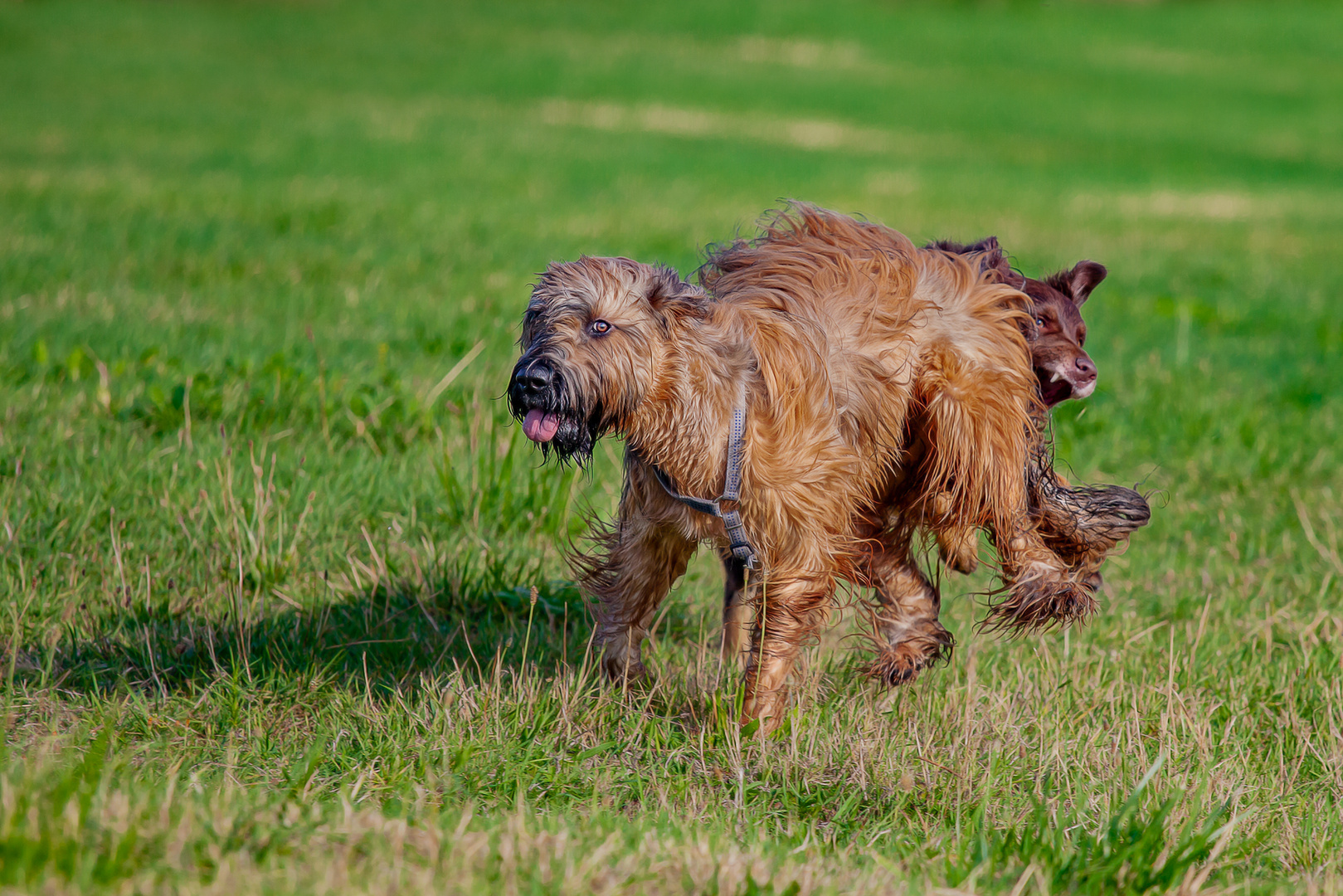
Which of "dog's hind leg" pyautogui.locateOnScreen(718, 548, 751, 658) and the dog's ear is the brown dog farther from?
the dog's ear

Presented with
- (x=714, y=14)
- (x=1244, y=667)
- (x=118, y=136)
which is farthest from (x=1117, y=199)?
(x=714, y=14)

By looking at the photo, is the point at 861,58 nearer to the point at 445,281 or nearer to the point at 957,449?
the point at 445,281

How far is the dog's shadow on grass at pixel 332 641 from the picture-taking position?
4031 millimetres

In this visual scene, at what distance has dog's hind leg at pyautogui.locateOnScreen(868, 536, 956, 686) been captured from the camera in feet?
14.1

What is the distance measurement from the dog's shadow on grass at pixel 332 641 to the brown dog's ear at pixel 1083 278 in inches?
84.5

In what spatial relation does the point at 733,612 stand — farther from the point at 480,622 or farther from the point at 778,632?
the point at 480,622

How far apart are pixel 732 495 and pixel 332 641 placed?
1.70 metres

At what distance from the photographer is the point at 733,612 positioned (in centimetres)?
440

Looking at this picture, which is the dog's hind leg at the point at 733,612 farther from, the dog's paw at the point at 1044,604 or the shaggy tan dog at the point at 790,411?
the dog's paw at the point at 1044,604

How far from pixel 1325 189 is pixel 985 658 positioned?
23521 mm

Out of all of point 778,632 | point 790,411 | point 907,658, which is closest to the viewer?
point 790,411

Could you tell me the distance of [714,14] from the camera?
4622 centimetres

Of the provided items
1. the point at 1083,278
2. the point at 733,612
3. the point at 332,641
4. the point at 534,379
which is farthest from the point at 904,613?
the point at 332,641

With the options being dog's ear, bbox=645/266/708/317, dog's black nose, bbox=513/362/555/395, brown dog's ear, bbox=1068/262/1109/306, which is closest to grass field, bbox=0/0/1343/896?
brown dog's ear, bbox=1068/262/1109/306
